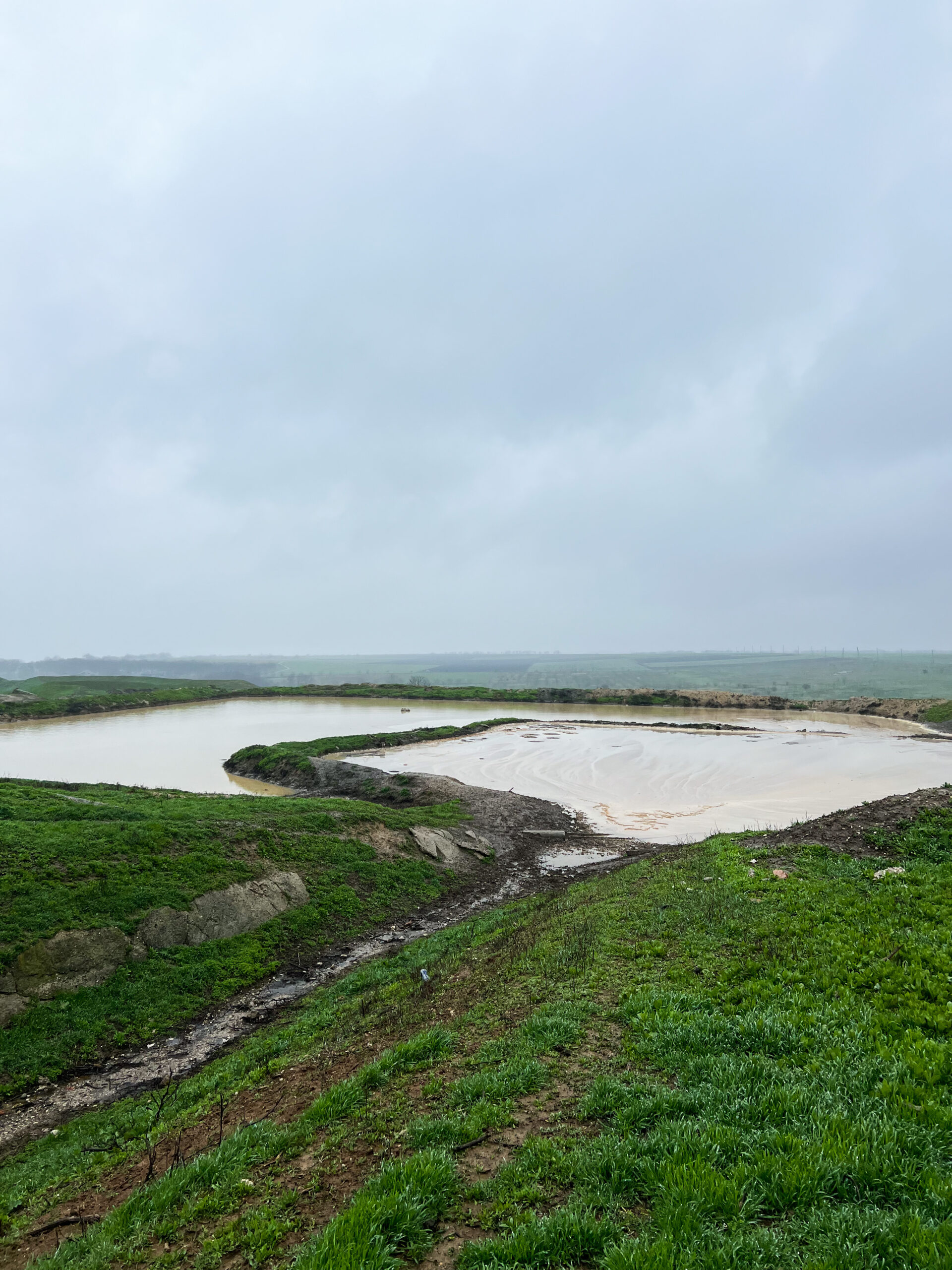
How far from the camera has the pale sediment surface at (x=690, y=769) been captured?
34.1 metres

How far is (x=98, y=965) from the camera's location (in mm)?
13945

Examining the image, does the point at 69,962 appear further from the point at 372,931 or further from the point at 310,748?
the point at 310,748

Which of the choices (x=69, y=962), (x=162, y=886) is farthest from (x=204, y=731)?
(x=69, y=962)

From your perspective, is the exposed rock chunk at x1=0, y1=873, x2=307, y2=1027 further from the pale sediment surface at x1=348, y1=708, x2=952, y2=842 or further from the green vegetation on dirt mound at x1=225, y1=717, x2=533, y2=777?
the pale sediment surface at x1=348, y1=708, x2=952, y2=842

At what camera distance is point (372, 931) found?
19.3m

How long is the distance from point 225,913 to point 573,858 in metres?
16.3

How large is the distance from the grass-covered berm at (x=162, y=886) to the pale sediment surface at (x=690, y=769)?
50.7 ft

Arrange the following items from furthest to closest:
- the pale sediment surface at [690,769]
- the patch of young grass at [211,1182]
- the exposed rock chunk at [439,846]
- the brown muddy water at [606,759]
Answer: the brown muddy water at [606,759] → the pale sediment surface at [690,769] → the exposed rock chunk at [439,846] → the patch of young grass at [211,1182]

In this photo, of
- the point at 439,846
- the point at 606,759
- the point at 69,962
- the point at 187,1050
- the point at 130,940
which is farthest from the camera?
the point at 606,759

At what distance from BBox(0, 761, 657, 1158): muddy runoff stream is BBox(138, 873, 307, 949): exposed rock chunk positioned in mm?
2350

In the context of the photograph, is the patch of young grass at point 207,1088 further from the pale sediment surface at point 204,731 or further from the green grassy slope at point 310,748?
the pale sediment surface at point 204,731

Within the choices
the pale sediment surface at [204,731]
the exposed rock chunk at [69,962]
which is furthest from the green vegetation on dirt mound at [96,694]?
the exposed rock chunk at [69,962]

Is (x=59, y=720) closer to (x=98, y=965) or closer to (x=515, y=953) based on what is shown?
(x=98, y=965)

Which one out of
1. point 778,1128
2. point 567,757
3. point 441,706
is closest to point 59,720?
point 441,706
